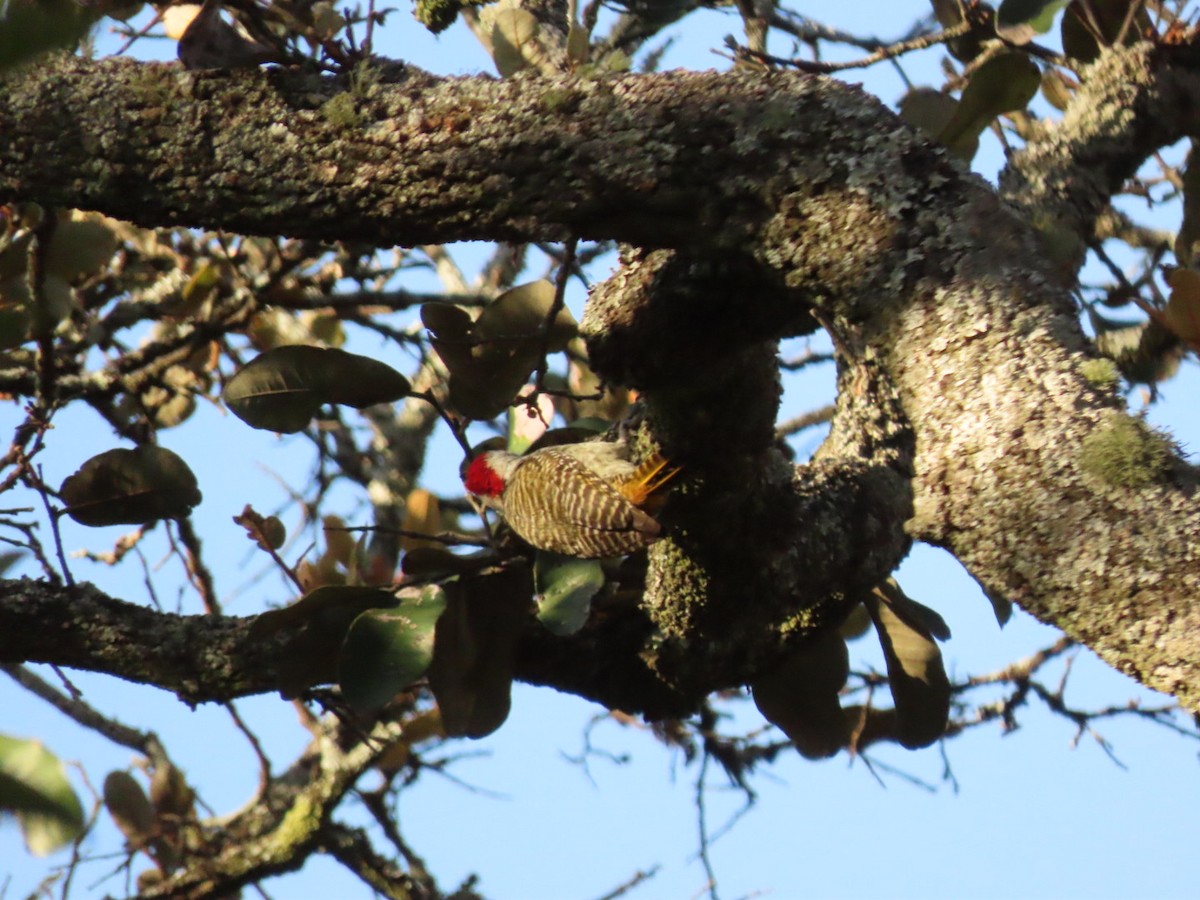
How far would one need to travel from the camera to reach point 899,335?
52.7 inches

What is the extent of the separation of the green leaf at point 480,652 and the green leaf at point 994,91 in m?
1.15

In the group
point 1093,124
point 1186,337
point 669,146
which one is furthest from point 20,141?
point 1093,124

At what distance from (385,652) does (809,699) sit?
87 centimetres

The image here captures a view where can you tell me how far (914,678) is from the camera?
2410 millimetres

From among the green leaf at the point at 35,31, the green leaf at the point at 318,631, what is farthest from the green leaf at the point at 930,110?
the green leaf at the point at 35,31

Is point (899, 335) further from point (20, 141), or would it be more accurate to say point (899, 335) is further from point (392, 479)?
point (392, 479)

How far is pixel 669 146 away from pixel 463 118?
264 millimetres

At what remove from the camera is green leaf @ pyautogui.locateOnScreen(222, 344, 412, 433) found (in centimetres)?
215

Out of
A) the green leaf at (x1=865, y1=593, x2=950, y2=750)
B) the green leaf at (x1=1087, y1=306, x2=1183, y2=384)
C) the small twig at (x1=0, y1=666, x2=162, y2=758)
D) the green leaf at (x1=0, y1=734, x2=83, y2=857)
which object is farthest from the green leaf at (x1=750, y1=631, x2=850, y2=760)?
the small twig at (x1=0, y1=666, x2=162, y2=758)

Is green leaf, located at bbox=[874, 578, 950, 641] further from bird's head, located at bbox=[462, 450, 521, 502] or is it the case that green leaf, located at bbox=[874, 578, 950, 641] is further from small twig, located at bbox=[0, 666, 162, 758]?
small twig, located at bbox=[0, 666, 162, 758]

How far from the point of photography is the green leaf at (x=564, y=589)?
2084mm

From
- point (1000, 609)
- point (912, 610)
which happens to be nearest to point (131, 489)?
point (912, 610)

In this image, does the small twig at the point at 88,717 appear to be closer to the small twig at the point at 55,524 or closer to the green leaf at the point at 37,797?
the small twig at the point at 55,524

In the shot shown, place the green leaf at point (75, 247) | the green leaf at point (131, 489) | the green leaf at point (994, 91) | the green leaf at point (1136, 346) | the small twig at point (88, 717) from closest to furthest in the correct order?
1. the green leaf at point (994, 91)
2. the green leaf at point (131, 489)
3. the green leaf at point (1136, 346)
4. the green leaf at point (75, 247)
5. the small twig at point (88, 717)
